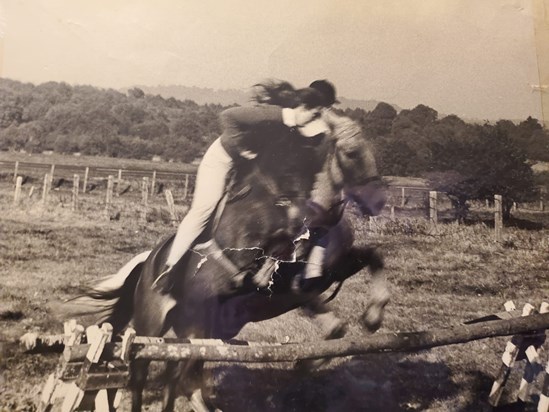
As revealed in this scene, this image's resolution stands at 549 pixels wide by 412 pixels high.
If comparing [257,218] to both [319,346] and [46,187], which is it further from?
[46,187]

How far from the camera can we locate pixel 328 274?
2881 mm

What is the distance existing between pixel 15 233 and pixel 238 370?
1363 millimetres

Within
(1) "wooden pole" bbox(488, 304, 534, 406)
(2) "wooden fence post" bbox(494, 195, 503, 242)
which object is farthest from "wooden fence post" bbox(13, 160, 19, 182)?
(1) "wooden pole" bbox(488, 304, 534, 406)

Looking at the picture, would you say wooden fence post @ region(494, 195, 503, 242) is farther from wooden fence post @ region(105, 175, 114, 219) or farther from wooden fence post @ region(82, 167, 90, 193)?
wooden fence post @ region(82, 167, 90, 193)

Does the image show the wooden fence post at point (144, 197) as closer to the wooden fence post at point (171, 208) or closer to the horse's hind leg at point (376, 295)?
the wooden fence post at point (171, 208)

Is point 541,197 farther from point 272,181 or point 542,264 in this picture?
point 272,181

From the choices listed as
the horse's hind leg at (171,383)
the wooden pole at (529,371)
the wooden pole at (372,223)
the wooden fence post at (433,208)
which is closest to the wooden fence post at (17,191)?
the horse's hind leg at (171,383)

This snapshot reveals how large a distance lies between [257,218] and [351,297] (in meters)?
0.71

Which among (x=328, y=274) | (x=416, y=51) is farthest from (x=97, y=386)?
(x=416, y=51)

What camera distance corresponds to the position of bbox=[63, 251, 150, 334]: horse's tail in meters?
2.64

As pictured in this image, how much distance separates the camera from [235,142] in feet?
9.25

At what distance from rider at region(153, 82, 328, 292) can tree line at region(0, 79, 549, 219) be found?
87 millimetres

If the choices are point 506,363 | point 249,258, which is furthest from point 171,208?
point 506,363

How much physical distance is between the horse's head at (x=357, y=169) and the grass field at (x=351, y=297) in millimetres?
117
